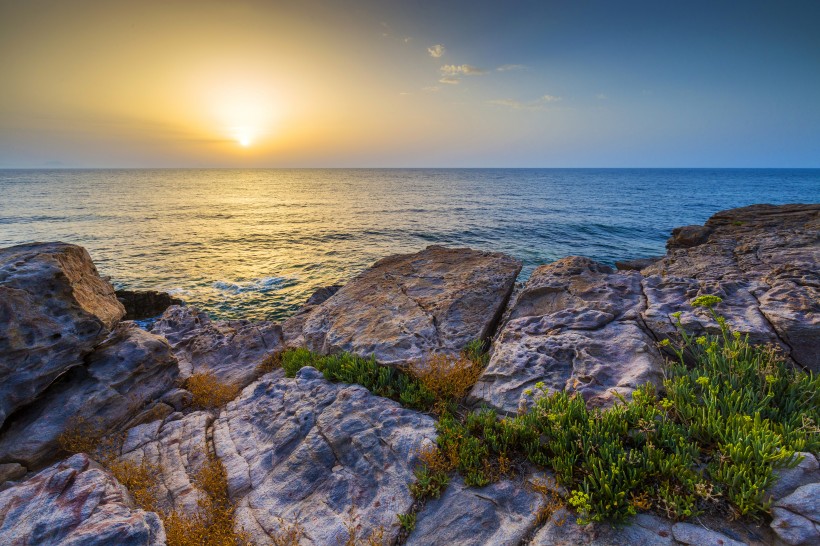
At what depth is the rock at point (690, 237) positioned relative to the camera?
798 inches

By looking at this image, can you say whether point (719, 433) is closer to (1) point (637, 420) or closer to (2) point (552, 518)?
(1) point (637, 420)

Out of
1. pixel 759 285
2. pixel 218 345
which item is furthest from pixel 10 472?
pixel 759 285

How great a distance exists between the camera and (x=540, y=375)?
7508 millimetres

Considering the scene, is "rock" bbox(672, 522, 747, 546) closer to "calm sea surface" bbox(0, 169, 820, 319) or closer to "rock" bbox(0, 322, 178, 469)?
"rock" bbox(0, 322, 178, 469)

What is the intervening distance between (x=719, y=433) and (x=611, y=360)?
233cm

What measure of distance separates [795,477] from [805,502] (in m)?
0.45

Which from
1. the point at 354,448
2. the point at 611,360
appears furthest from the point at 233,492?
the point at 611,360

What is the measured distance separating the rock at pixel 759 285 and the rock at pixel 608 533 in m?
4.60

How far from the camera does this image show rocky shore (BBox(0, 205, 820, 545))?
197 inches

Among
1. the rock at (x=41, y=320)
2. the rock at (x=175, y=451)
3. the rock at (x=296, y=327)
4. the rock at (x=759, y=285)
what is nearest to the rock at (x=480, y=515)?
the rock at (x=175, y=451)

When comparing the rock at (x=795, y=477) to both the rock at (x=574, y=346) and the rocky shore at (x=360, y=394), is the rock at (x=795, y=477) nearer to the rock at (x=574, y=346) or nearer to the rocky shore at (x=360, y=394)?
the rocky shore at (x=360, y=394)

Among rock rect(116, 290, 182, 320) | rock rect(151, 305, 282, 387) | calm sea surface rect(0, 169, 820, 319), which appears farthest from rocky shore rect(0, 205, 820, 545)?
calm sea surface rect(0, 169, 820, 319)

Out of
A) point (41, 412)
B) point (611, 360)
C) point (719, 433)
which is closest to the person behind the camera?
point (719, 433)

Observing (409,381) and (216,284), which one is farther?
(216,284)
